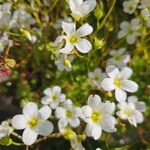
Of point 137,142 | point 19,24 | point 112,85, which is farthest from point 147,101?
point 19,24

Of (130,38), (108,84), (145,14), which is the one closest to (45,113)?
(108,84)

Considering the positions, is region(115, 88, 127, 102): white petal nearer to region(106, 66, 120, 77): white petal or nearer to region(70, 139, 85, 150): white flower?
region(106, 66, 120, 77): white petal

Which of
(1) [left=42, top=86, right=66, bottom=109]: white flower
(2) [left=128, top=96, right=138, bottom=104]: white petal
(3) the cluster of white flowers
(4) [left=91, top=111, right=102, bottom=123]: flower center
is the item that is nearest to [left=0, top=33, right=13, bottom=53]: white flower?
(3) the cluster of white flowers

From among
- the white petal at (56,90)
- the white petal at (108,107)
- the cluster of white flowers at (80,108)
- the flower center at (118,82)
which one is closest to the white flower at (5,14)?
the cluster of white flowers at (80,108)

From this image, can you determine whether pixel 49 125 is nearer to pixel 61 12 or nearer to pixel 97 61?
pixel 97 61

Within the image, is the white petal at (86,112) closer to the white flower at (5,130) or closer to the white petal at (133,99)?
the white flower at (5,130)

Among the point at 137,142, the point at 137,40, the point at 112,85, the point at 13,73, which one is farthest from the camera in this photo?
the point at 137,40
